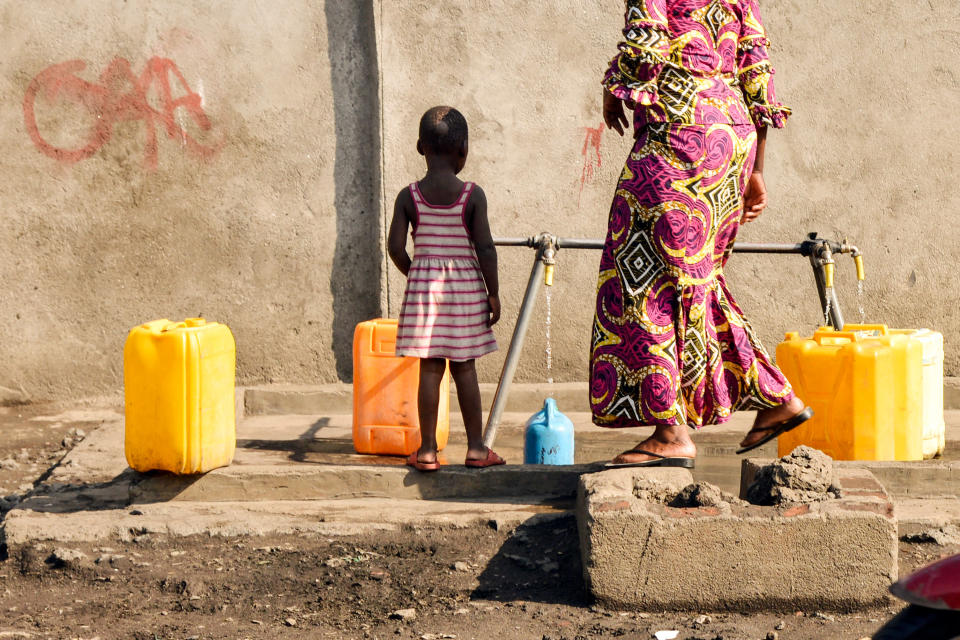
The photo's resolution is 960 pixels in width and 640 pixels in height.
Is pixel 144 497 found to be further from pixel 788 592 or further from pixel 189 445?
pixel 788 592

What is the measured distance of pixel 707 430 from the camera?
5.41m

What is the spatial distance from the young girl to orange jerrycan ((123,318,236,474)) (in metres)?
0.65

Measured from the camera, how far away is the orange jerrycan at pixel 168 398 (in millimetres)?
3541

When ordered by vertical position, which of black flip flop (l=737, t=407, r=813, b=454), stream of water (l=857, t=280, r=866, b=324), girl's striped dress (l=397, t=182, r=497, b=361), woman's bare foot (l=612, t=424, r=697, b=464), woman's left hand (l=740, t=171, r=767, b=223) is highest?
woman's left hand (l=740, t=171, r=767, b=223)

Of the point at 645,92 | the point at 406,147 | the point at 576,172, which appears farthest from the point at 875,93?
the point at 645,92

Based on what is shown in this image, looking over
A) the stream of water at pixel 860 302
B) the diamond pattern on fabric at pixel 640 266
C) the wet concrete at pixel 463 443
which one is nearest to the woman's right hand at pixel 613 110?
the diamond pattern on fabric at pixel 640 266

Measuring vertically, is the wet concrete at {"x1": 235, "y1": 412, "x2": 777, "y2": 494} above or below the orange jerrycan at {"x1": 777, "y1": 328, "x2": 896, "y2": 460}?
below

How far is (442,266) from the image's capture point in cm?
370

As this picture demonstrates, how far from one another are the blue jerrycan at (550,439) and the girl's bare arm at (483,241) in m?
0.71

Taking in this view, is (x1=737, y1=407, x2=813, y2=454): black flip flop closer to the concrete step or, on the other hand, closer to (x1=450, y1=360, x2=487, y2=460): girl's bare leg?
(x1=450, y1=360, x2=487, y2=460): girl's bare leg

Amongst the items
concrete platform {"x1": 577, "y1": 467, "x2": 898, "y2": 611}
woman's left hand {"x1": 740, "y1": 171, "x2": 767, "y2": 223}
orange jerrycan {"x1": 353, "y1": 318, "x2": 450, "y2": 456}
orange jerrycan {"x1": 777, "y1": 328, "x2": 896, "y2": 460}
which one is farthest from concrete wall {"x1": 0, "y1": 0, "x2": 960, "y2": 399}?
concrete platform {"x1": 577, "y1": 467, "x2": 898, "y2": 611}

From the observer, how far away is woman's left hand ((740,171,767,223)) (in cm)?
360

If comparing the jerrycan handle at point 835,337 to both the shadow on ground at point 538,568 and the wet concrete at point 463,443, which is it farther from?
the shadow on ground at point 538,568

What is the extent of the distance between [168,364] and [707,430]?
2818 millimetres
